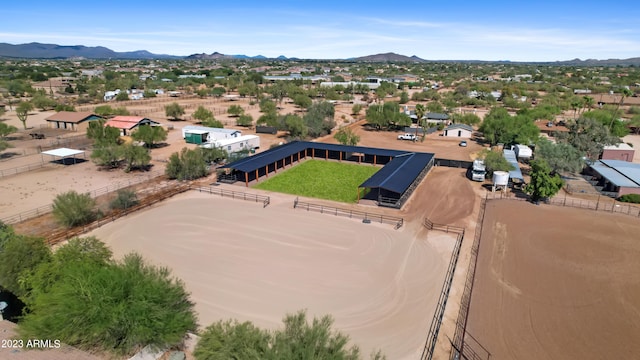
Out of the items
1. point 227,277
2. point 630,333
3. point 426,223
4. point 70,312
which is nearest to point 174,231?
point 227,277

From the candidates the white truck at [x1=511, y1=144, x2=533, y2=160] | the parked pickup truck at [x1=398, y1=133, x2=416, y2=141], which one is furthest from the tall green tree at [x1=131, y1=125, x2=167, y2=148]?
the white truck at [x1=511, y1=144, x2=533, y2=160]

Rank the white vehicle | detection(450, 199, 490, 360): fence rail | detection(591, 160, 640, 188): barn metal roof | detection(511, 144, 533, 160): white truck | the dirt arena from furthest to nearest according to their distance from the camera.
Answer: detection(511, 144, 533, 160): white truck
the white vehicle
detection(591, 160, 640, 188): barn metal roof
the dirt arena
detection(450, 199, 490, 360): fence rail

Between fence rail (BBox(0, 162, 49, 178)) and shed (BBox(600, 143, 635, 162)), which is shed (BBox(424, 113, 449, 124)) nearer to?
shed (BBox(600, 143, 635, 162))

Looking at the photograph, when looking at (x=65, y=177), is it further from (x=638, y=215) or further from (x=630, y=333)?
(x=638, y=215)

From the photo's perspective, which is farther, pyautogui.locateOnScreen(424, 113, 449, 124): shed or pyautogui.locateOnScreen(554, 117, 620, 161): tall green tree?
pyautogui.locateOnScreen(424, 113, 449, 124): shed

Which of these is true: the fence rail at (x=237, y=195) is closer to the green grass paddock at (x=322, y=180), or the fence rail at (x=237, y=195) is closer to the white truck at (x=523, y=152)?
the green grass paddock at (x=322, y=180)

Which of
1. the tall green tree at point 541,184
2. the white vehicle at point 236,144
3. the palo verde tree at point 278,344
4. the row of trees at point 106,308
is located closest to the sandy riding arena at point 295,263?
the row of trees at point 106,308
